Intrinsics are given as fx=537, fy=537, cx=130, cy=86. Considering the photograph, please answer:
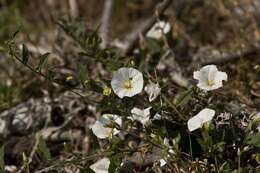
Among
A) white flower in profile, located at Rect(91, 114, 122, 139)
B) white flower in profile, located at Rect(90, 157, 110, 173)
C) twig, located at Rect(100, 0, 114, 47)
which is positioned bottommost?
white flower in profile, located at Rect(90, 157, 110, 173)

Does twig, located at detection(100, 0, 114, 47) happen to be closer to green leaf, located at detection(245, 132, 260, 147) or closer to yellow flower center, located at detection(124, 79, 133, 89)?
yellow flower center, located at detection(124, 79, 133, 89)

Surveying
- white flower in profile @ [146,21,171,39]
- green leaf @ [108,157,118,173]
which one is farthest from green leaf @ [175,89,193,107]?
white flower in profile @ [146,21,171,39]

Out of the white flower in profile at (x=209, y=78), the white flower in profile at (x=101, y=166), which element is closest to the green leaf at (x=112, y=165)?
the white flower in profile at (x=101, y=166)

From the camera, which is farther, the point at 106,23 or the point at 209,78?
the point at 106,23

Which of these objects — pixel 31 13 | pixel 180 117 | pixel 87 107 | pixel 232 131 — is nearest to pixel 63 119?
pixel 87 107

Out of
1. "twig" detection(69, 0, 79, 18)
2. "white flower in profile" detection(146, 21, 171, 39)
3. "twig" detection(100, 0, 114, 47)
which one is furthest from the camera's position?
"twig" detection(69, 0, 79, 18)

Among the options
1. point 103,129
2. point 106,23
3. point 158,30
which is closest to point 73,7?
point 106,23

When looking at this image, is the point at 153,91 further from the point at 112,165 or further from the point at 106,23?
the point at 106,23
